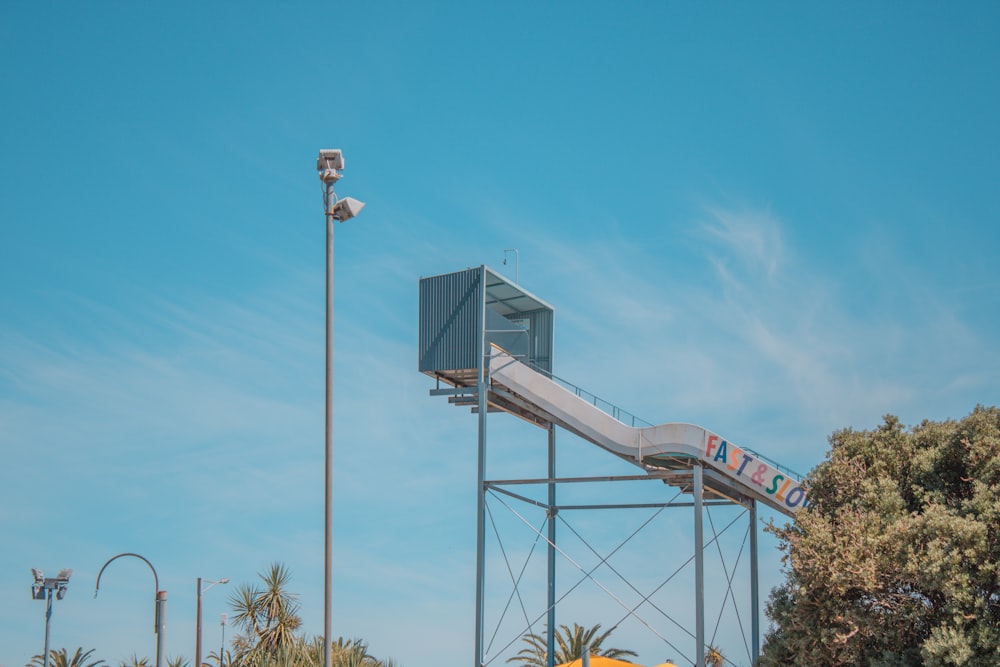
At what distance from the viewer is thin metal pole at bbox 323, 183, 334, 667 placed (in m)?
21.4

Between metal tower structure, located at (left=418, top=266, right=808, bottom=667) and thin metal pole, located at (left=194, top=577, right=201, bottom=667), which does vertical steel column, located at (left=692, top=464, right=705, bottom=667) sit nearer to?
metal tower structure, located at (left=418, top=266, right=808, bottom=667)

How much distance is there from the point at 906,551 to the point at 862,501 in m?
2.37

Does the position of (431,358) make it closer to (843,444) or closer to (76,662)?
(843,444)

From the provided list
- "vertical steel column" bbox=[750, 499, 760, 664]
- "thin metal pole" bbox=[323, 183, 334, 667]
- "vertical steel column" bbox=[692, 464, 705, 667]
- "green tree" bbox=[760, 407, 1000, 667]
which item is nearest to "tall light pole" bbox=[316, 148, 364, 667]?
"thin metal pole" bbox=[323, 183, 334, 667]

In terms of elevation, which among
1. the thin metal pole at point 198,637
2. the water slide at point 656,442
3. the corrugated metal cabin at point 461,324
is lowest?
the thin metal pole at point 198,637

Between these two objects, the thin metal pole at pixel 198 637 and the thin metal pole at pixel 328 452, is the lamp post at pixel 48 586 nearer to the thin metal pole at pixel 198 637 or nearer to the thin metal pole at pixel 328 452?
the thin metal pole at pixel 198 637

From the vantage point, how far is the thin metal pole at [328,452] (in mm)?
21438

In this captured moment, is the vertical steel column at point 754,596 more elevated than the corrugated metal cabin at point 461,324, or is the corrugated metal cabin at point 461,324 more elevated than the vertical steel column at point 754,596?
the corrugated metal cabin at point 461,324

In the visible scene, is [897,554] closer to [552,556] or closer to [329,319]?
[329,319]

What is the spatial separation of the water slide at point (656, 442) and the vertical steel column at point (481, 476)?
43cm

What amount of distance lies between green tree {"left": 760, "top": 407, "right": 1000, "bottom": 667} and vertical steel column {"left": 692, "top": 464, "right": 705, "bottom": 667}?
22.7 feet

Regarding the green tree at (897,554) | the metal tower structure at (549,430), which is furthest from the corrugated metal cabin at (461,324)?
the green tree at (897,554)

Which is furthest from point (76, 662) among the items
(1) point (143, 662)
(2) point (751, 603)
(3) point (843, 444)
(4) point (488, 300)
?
(3) point (843, 444)

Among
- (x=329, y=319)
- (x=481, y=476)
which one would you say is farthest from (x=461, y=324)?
(x=329, y=319)
